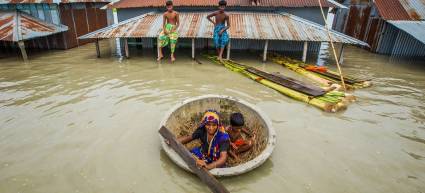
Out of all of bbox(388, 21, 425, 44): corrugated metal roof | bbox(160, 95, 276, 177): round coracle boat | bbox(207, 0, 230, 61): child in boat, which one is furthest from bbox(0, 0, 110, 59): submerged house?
bbox(388, 21, 425, 44): corrugated metal roof

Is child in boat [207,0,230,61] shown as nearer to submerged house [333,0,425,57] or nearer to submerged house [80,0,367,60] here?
submerged house [80,0,367,60]

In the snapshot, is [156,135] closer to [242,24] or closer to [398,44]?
[242,24]

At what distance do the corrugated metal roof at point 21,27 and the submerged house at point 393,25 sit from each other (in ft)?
52.4

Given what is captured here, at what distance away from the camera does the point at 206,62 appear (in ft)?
34.7

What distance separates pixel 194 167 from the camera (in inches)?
135

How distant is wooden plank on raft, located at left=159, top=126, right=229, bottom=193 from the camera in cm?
313

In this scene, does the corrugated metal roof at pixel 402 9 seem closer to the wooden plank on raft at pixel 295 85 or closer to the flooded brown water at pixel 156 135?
the flooded brown water at pixel 156 135

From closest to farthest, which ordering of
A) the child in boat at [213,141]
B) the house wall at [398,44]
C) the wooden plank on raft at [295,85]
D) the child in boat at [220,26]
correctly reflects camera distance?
→ the child in boat at [213,141]
the wooden plank on raft at [295,85]
the child in boat at [220,26]
the house wall at [398,44]

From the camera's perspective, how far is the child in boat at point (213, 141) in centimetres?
361

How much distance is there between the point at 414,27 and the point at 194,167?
11980 millimetres

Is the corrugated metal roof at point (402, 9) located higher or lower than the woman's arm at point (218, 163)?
higher

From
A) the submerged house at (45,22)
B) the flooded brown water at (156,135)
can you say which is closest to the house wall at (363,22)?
the flooded brown water at (156,135)

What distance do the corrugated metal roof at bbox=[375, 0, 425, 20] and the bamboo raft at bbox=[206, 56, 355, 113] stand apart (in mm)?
8152

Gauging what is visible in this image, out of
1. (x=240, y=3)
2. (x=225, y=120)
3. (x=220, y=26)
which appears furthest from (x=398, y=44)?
(x=225, y=120)
